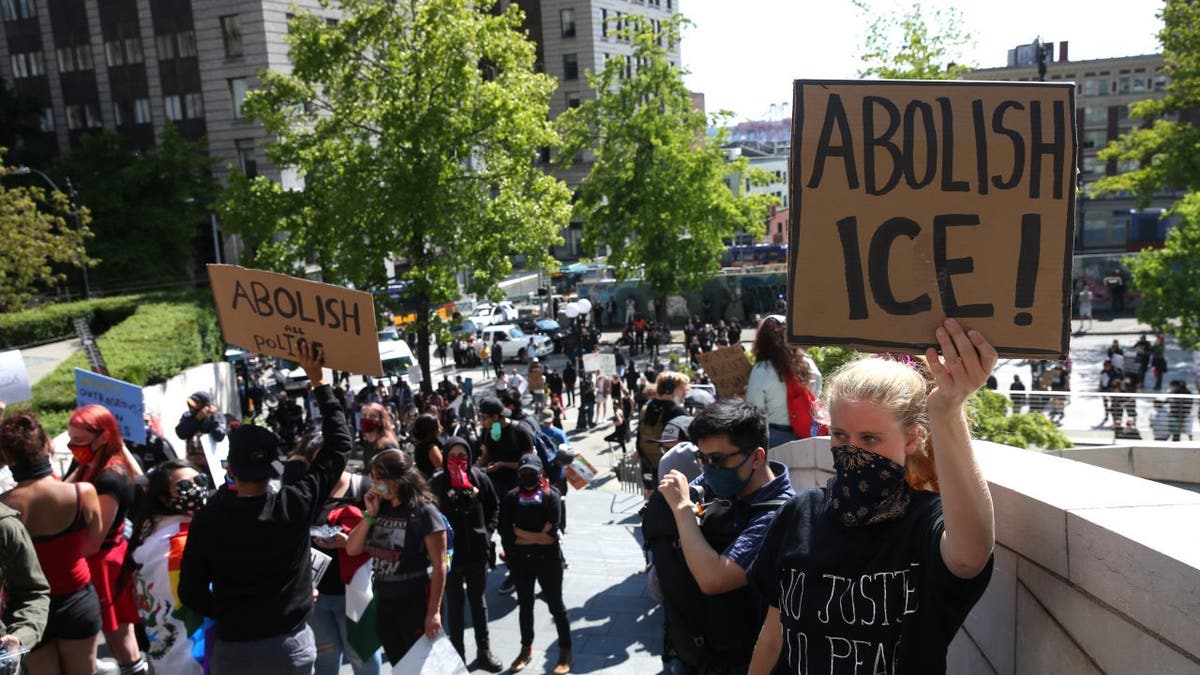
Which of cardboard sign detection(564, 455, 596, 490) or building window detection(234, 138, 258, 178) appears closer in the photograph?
cardboard sign detection(564, 455, 596, 490)

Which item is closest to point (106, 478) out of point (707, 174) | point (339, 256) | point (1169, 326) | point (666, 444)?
point (666, 444)

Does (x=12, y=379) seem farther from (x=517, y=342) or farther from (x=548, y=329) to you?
(x=548, y=329)

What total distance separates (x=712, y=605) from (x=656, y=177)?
2921cm

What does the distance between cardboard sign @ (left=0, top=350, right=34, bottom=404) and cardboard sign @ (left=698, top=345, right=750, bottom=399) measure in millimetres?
6833

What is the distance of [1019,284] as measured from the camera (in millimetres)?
2342

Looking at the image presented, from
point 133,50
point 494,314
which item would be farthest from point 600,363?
point 133,50

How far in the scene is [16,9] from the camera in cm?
4734

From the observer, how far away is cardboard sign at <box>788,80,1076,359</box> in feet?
7.70

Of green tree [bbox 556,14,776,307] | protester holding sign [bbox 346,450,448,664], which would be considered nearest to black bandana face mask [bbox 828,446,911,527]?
protester holding sign [bbox 346,450,448,664]

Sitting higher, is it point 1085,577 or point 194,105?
point 194,105

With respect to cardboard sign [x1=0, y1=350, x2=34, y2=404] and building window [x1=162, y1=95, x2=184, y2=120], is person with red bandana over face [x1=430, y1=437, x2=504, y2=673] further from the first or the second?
building window [x1=162, y1=95, x2=184, y2=120]

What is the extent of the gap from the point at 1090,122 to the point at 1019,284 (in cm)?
7152

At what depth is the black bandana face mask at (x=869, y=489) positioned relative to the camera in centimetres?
235

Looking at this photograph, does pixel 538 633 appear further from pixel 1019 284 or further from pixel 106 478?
pixel 1019 284
